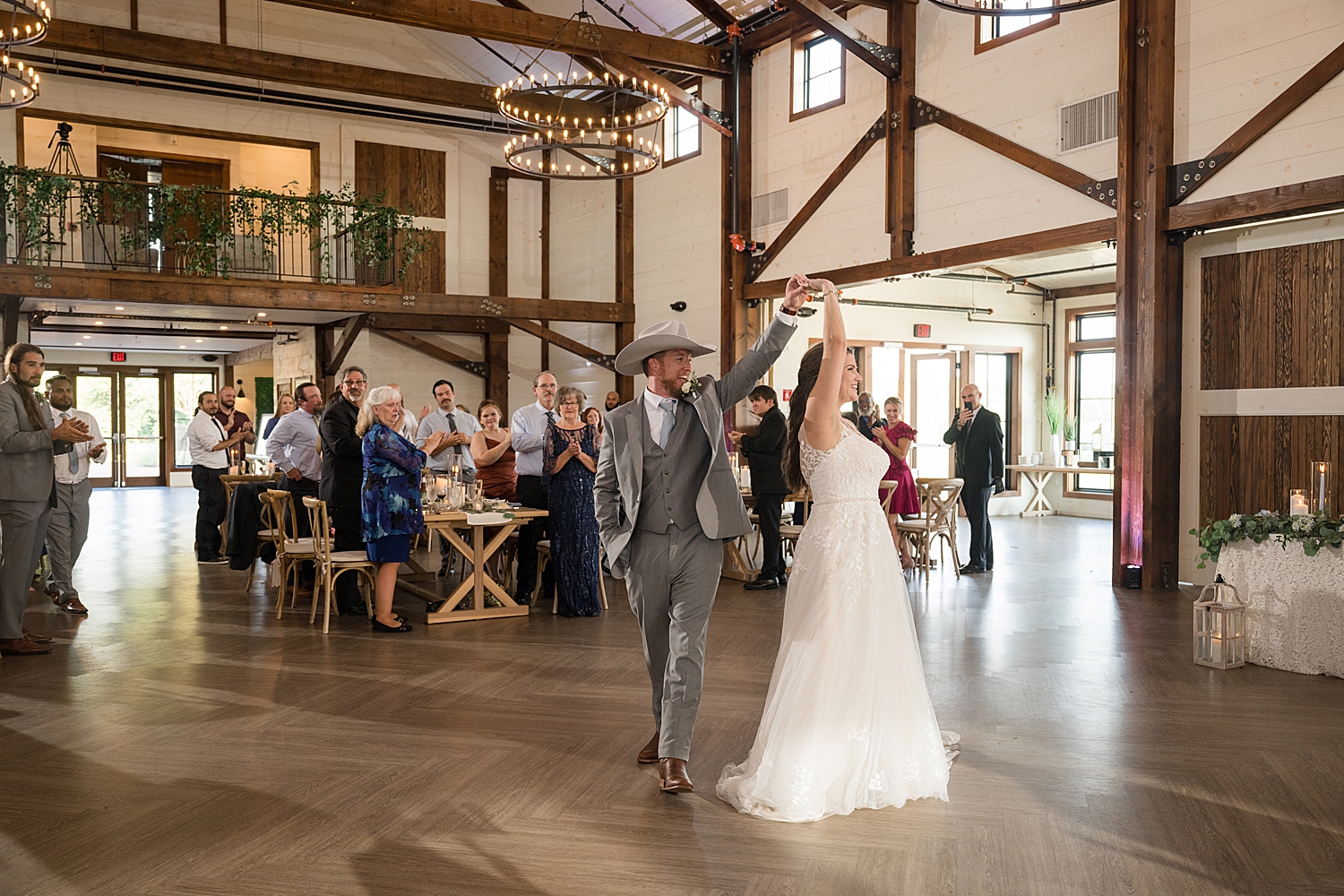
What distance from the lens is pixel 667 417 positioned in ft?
12.4

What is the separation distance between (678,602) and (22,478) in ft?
12.8

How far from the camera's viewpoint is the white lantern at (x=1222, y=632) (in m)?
5.41

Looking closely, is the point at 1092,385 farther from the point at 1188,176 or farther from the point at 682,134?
the point at 1188,176

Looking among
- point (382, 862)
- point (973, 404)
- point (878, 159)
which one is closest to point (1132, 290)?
point (973, 404)

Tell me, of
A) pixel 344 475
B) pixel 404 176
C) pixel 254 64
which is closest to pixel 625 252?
pixel 404 176

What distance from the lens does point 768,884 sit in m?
2.90

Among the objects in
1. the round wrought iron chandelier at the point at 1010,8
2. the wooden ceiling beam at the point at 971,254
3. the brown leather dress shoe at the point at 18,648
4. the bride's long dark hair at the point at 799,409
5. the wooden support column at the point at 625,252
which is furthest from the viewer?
the wooden support column at the point at 625,252

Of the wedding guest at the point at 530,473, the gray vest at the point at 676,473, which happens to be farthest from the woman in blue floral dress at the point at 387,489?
the gray vest at the point at 676,473

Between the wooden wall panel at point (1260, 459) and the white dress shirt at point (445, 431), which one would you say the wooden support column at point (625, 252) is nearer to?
the white dress shirt at point (445, 431)

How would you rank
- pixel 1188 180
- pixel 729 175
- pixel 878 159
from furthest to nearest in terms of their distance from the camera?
pixel 729 175, pixel 878 159, pixel 1188 180

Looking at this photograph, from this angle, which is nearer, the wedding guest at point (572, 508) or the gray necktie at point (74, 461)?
the wedding guest at point (572, 508)

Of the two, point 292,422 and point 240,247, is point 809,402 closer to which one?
point 292,422

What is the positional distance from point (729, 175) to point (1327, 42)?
22.5 feet

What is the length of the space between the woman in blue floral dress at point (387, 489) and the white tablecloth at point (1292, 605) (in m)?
4.66
